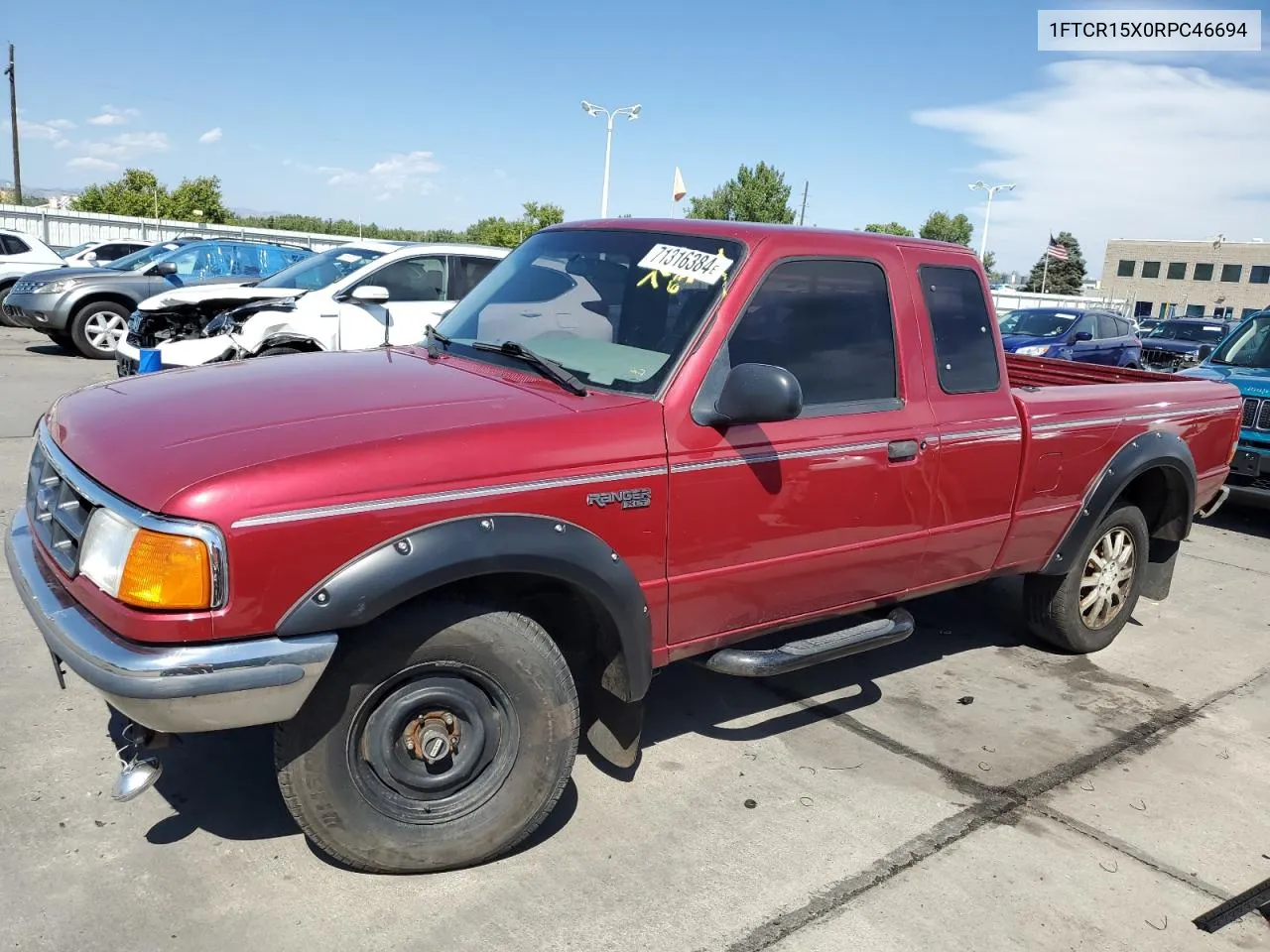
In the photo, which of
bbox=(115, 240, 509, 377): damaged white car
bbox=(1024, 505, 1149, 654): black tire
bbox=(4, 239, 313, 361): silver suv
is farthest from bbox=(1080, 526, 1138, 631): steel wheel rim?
bbox=(4, 239, 313, 361): silver suv

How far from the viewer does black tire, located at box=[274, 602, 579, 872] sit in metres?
2.73

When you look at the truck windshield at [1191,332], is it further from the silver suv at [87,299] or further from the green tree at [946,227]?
the green tree at [946,227]

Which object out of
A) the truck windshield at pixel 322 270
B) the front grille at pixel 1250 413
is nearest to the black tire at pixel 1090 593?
the front grille at pixel 1250 413

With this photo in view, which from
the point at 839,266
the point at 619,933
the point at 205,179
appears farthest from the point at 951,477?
the point at 205,179

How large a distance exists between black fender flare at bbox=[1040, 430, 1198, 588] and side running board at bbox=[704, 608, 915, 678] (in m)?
1.26

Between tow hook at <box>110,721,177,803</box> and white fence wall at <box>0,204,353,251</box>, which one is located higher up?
white fence wall at <box>0,204,353,251</box>

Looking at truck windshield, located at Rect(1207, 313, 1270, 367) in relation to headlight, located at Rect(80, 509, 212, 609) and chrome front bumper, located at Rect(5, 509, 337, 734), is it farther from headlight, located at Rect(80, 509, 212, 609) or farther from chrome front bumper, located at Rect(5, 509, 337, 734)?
headlight, located at Rect(80, 509, 212, 609)

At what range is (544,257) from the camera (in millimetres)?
4164

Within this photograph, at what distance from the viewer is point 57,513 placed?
2.94 metres

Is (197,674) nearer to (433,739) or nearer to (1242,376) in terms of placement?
(433,739)

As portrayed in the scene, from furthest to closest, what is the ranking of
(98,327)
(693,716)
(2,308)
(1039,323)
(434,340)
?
(2,308)
(1039,323)
(98,327)
(693,716)
(434,340)

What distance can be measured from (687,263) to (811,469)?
0.87 metres

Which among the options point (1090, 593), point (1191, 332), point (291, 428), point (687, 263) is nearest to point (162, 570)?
point (291, 428)

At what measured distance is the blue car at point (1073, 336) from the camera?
15.5 metres
